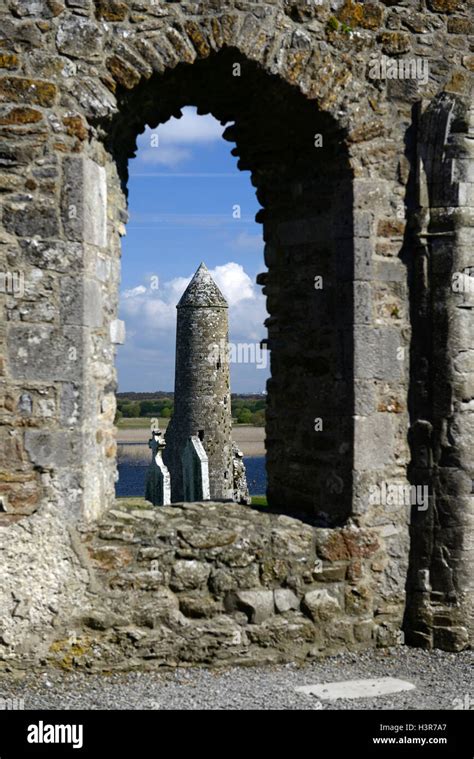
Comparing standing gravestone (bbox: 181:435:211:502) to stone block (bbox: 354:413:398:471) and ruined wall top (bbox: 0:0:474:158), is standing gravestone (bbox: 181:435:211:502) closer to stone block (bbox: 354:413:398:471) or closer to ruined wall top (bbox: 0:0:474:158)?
stone block (bbox: 354:413:398:471)

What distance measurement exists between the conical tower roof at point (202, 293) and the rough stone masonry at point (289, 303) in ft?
51.6

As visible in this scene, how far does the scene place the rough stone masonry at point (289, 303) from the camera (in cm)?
473

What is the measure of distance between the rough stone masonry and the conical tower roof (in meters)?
15.7

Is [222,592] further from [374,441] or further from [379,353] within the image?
[379,353]

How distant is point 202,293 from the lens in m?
21.6

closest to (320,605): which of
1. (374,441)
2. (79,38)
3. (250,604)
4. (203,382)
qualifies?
(250,604)

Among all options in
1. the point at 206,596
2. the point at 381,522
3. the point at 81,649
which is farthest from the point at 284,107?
the point at 81,649

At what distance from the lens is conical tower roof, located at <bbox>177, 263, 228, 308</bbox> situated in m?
21.6

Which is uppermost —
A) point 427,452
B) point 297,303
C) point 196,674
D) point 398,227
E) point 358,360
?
point 398,227

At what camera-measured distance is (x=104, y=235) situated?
510 centimetres

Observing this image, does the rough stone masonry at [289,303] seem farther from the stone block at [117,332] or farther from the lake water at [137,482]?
the lake water at [137,482]

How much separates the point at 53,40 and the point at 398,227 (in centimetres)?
236

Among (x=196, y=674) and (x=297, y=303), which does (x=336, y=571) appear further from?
(x=297, y=303)

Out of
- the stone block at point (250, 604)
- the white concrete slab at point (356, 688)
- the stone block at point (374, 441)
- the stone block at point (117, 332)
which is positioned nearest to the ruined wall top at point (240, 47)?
the stone block at point (117, 332)
